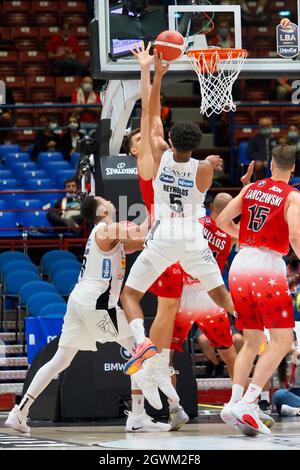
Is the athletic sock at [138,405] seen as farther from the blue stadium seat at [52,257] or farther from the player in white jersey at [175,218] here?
the blue stadium seat at [52,257]

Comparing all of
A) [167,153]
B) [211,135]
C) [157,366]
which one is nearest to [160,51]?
[167,153]

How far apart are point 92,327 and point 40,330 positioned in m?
3.32

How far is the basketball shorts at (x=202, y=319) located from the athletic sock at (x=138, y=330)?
110cm

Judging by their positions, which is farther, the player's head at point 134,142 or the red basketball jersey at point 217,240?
the red basketball jersey at point 217,240

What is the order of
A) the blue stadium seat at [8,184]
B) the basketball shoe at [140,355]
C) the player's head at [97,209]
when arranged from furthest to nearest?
the blue stadium seat at [8,184] → the player's head at [97,209] → the basketball shoe at [140,355]

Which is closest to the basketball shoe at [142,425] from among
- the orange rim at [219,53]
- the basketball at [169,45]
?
the basketball at [169,45]

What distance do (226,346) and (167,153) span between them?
2028 millimetres

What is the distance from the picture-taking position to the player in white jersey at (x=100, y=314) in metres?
9.91

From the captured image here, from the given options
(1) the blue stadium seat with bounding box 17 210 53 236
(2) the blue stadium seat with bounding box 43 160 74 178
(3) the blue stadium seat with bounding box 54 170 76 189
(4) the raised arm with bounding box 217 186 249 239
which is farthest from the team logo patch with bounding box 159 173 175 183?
(2) the blue stadium seat with bounding box 43 160 74 178

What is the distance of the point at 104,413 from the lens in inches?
445

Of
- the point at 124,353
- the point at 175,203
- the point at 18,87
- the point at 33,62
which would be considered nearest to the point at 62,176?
the point at 18,87

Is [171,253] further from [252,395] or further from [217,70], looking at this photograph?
[217,70]

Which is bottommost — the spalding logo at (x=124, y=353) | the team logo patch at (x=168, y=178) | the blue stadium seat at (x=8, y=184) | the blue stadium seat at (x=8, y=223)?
the spalding logo at (x=124, y=353)

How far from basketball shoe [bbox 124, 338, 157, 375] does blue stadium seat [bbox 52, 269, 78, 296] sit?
7.02 meters
